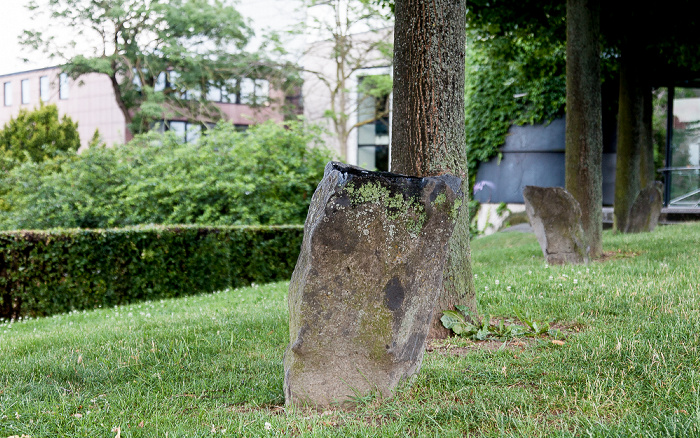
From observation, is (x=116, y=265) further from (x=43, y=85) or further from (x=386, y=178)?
(x=43, y=85)

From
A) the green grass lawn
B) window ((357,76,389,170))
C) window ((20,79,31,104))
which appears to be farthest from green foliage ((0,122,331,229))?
window ((20,79,31,104))

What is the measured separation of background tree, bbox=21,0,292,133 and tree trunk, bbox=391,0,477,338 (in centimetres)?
2423

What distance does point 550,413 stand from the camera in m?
2.81

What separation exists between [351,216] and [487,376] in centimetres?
129

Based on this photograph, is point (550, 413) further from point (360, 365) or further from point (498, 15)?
point (498, 15)

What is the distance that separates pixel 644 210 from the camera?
11945mm

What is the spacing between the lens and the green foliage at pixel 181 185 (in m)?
15.4

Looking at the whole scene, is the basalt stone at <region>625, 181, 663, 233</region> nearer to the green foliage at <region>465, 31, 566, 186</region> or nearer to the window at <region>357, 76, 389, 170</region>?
the green foliage at <region>465, 31, 566, 186</region>

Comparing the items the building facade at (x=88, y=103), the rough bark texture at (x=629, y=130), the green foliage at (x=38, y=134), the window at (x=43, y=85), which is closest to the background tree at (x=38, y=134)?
the green foliage at (x=38, y=134)

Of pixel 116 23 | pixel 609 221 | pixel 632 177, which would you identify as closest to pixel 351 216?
pixel 632 177

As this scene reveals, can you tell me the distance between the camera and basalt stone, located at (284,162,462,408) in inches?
122

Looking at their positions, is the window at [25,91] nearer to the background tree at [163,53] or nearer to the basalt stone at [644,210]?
the background tree at [163,53]

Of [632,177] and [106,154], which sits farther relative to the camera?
[106,154]

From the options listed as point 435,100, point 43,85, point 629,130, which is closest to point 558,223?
point 435,100
